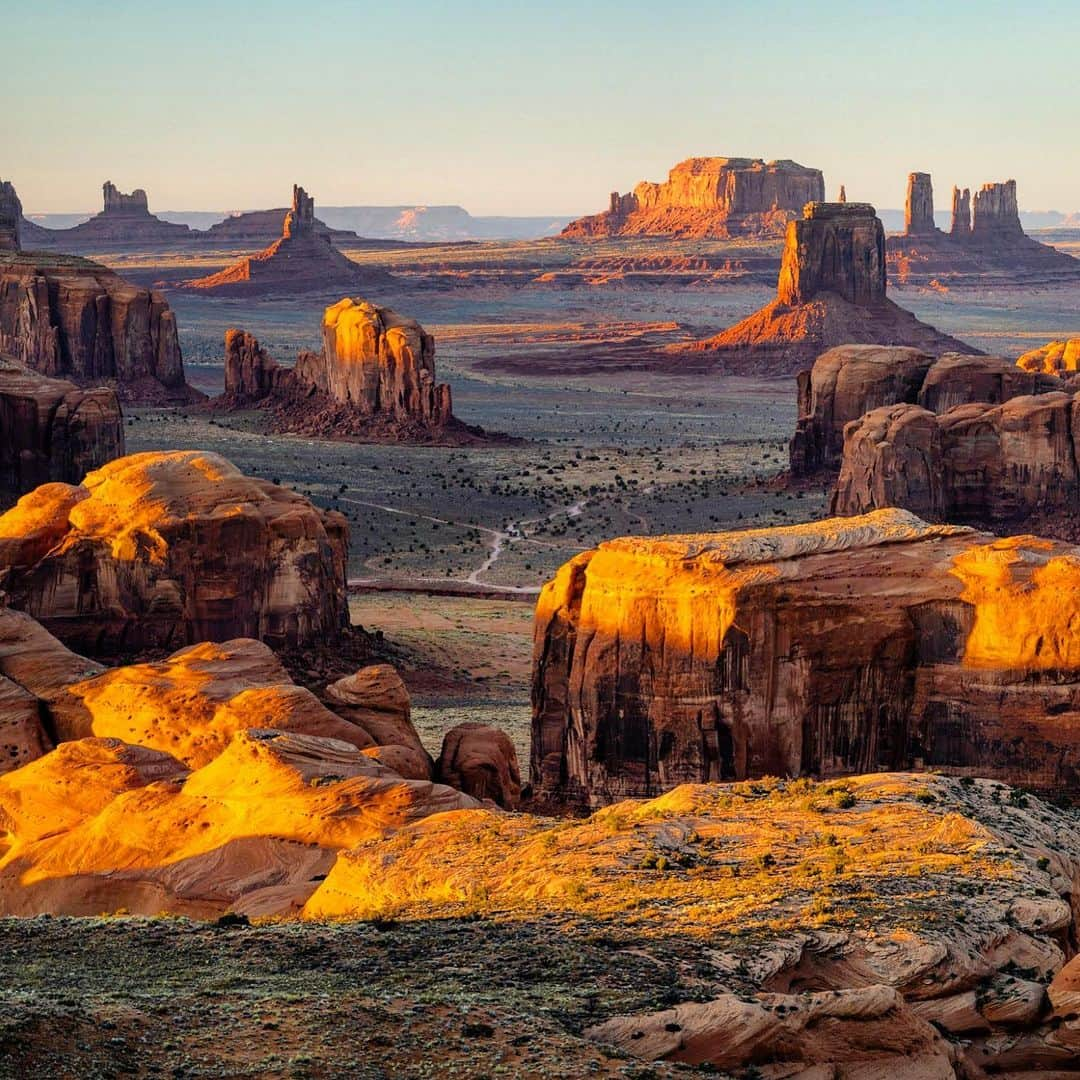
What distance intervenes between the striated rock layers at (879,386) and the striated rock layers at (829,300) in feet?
222

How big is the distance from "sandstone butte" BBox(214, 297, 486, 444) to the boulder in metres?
75.3

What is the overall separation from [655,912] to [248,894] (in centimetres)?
695

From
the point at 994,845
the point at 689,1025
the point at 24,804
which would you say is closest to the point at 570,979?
the point at 689,1025

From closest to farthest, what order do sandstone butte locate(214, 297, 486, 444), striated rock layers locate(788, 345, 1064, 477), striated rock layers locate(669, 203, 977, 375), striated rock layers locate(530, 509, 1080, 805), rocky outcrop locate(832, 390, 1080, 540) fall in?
striated rock layers locate(530, 509, 1080, 805) → rocky outcrop locate(832, 390, 1080, 540) → striated rock layers locate(788, 345, 1064, 477) → sandstone butte locate(214, 297, 486, 444) → striated rock layers locate(669, 203, 977, 375)

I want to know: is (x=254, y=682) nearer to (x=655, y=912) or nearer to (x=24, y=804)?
(x=24, y=804)

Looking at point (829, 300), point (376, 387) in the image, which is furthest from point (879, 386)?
point (829, 300)

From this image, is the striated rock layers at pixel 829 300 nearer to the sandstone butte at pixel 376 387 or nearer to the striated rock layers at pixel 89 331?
the striated rock layers at pixel 89 331

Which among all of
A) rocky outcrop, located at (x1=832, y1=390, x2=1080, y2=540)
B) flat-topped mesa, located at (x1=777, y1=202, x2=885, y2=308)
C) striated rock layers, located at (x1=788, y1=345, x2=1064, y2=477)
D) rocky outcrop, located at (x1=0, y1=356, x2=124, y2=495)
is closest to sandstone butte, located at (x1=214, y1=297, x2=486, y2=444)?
striated rock layers, located at (x1=788, y1=345, x2=1064, y2=477)

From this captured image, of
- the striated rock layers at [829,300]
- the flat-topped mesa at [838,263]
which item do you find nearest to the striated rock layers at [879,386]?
the striated rock layers at [829,300]

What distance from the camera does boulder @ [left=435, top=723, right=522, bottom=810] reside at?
36031mm

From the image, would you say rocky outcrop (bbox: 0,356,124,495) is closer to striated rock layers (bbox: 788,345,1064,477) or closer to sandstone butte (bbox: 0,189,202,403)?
striated rock layers (bbox: 788,345,1064,477)

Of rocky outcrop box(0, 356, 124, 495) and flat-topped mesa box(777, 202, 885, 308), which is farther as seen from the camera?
flat-topped mesa box(777, 202, 885, 308)

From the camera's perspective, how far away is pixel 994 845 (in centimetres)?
2673

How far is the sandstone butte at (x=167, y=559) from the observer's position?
47750mm
